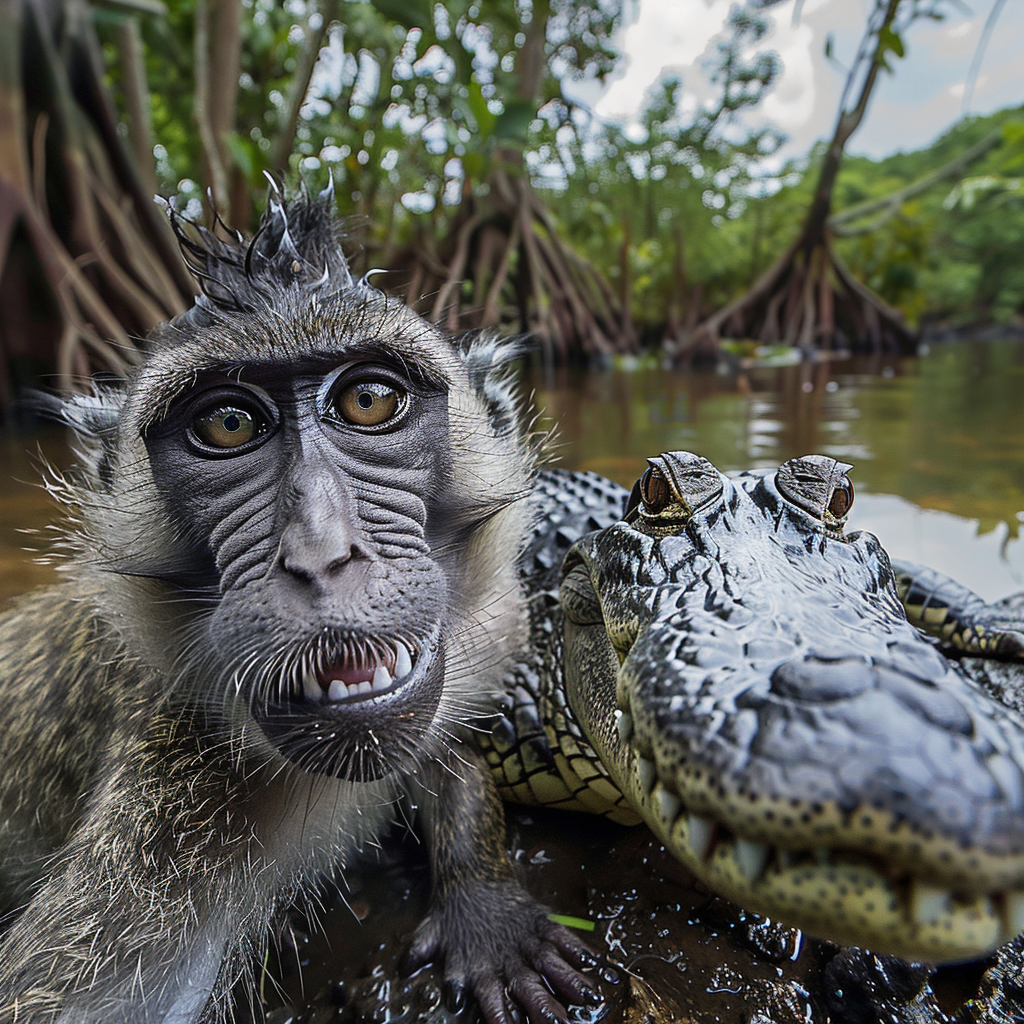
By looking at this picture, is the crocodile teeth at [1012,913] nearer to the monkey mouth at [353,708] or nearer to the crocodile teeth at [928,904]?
the crocodile teeth at [928,904]

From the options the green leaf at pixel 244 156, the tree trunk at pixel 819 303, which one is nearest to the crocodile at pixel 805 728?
the green leaf at pixel 244 156

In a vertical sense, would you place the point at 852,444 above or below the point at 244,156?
below

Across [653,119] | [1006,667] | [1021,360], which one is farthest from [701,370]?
[653,119]

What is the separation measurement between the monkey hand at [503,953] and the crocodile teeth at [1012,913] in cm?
103

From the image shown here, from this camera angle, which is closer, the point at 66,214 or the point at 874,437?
the point at 874,437

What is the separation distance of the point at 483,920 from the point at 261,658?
98 cm

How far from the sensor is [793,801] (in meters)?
0.89

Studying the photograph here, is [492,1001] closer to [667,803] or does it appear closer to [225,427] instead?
[667,803]

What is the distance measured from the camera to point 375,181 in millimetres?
12938

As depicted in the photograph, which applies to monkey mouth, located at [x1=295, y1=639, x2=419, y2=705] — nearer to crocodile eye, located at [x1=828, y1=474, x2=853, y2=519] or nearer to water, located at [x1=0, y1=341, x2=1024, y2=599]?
crocodile eye, located at [x1=828, y1=474, x2=853, y2=519]

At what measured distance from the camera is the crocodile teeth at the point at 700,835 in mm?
1001

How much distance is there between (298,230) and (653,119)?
111 feet

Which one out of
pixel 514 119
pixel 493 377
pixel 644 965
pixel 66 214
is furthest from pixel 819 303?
pixel 644 965

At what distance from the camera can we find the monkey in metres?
1.48
